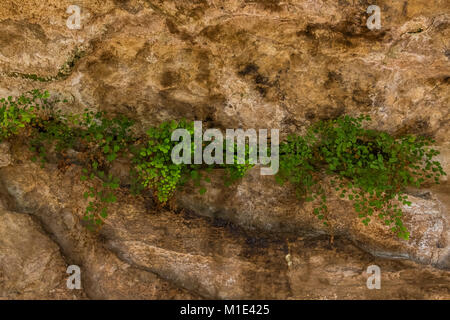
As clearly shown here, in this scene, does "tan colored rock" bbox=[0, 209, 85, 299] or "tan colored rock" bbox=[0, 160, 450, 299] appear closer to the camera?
"tan colored rock" bbox=[0, 209, 85, 299]

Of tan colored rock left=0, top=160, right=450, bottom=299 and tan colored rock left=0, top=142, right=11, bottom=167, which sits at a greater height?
tan colored rock left=0, top=142, right=11, bottom=167

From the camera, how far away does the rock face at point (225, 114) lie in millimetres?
4512

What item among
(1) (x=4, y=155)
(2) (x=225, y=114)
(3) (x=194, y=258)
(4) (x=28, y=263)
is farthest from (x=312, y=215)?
(1) (x=4, y=155)

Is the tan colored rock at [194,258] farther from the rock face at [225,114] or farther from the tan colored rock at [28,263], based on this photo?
the tan colored rock at [28,263]

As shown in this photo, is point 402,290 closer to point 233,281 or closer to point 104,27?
point 233,281

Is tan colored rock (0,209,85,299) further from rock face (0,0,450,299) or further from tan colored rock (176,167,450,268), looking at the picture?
tan colored rock (176,167,450,268)

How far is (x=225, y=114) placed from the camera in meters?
5.40

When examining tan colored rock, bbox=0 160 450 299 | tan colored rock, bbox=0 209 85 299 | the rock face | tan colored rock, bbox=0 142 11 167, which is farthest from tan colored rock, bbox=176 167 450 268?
tan colored rock, bbox=0 142 11 167

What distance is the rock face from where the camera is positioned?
4512mm

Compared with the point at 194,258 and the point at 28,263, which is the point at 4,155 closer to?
the point at 28,263

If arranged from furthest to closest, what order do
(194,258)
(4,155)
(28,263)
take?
(4,155) < (194,258) < (28,263)

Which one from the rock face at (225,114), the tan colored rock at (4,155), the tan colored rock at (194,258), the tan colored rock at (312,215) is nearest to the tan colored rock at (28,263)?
the rock face at (225,114)

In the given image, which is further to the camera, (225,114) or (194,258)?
(225,114)

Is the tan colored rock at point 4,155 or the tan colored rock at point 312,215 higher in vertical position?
the tan colored rock at point 4,155
